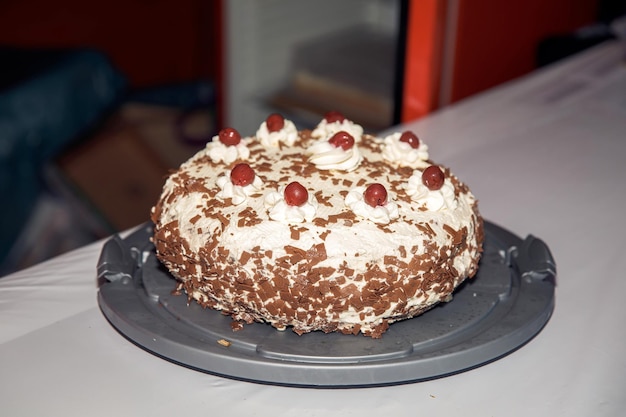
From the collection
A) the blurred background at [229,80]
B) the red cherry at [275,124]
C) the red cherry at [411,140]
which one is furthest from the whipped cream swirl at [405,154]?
the blurred background at [229,80]

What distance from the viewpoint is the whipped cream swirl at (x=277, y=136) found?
1597 mm

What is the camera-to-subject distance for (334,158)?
1.46m

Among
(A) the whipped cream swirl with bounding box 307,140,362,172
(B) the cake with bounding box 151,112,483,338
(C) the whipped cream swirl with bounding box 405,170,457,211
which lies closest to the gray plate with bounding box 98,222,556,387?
(B) the cake with bounding box 151,112,483,338

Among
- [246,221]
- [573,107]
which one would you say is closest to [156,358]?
[246,221]

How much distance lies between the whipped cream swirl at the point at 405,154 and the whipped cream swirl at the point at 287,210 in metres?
0.29

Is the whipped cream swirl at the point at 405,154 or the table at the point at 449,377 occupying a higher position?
the whipped cream swirl at the point at 405,154

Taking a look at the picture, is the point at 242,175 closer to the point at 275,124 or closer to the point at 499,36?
the point at 275,124

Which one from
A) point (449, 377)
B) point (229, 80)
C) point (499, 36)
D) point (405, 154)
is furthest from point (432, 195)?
point (229, 80)

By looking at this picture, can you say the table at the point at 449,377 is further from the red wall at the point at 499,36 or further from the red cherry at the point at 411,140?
the red wall at the point at 499,36

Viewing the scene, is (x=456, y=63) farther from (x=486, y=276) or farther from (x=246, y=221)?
(x=246, y=221)

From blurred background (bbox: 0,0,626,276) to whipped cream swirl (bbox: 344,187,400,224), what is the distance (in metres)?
1.37

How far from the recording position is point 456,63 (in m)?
2.67

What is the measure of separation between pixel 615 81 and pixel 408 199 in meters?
1.74

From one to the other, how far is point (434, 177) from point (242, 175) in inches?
12.4
